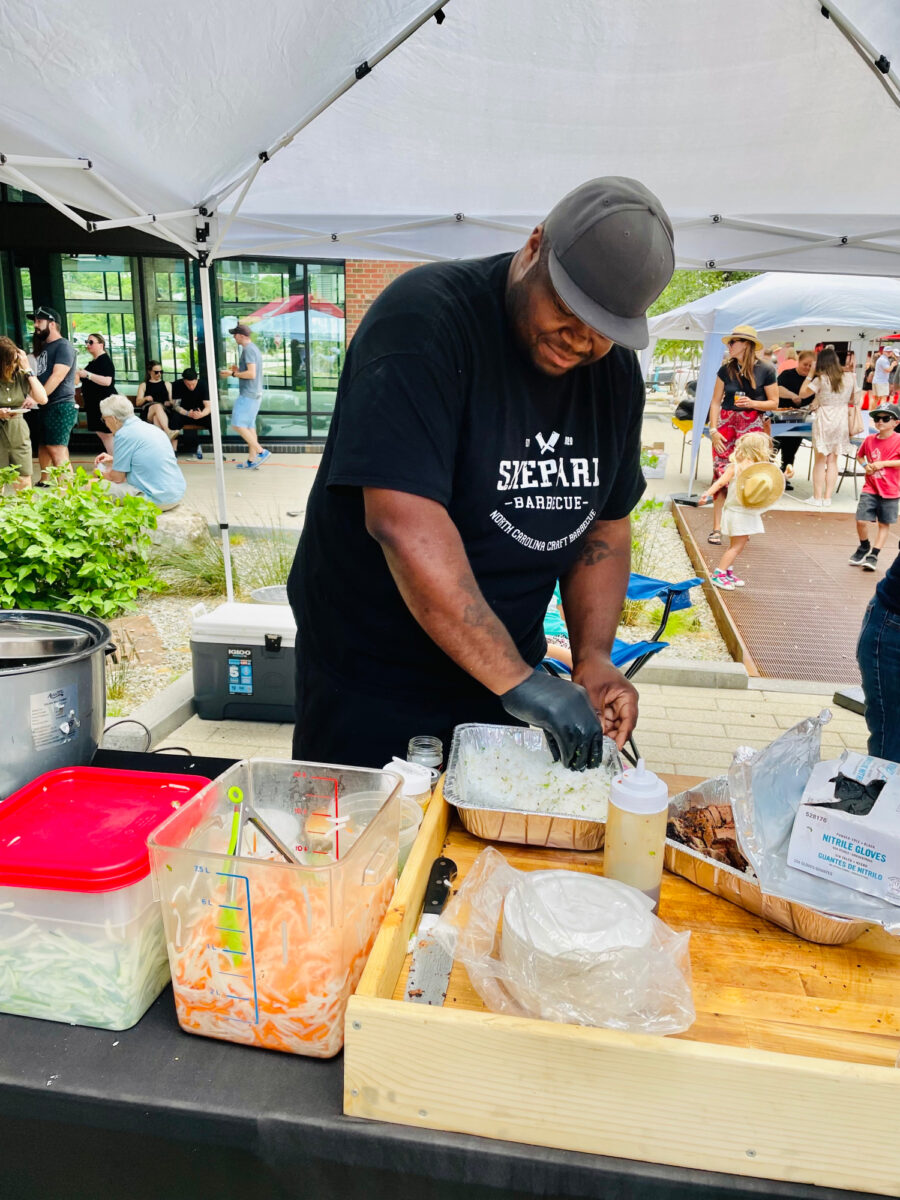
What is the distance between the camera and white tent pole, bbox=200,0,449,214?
2891 mm

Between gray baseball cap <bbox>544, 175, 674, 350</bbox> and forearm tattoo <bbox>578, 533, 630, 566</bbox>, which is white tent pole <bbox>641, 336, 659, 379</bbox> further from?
forearm tattoo <bbox>578, 533, 630, 566</bbox>

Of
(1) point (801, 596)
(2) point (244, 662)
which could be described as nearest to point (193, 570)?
(2) point (244, 662)

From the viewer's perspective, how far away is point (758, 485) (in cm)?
689

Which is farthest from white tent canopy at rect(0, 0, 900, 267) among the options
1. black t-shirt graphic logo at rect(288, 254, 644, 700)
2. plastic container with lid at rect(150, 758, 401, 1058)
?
plastic container with lid at rect(150, 758, 401, 1058)

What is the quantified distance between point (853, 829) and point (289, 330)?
478 inches

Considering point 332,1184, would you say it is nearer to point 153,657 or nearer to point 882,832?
point 882,832

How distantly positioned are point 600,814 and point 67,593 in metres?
3.67

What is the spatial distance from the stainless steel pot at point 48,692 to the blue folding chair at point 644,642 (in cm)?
221

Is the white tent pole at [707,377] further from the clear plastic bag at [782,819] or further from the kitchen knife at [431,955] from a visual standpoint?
the kitchen knife at [431,955]

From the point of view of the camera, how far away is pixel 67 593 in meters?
4.35

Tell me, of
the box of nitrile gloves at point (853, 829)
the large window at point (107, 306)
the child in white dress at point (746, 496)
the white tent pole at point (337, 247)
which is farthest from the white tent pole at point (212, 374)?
the large window at point (107, 306)

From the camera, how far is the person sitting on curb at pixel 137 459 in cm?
624

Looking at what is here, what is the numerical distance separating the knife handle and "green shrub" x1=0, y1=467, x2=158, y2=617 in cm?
326

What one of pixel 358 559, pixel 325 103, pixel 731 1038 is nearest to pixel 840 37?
pixel 325 103
